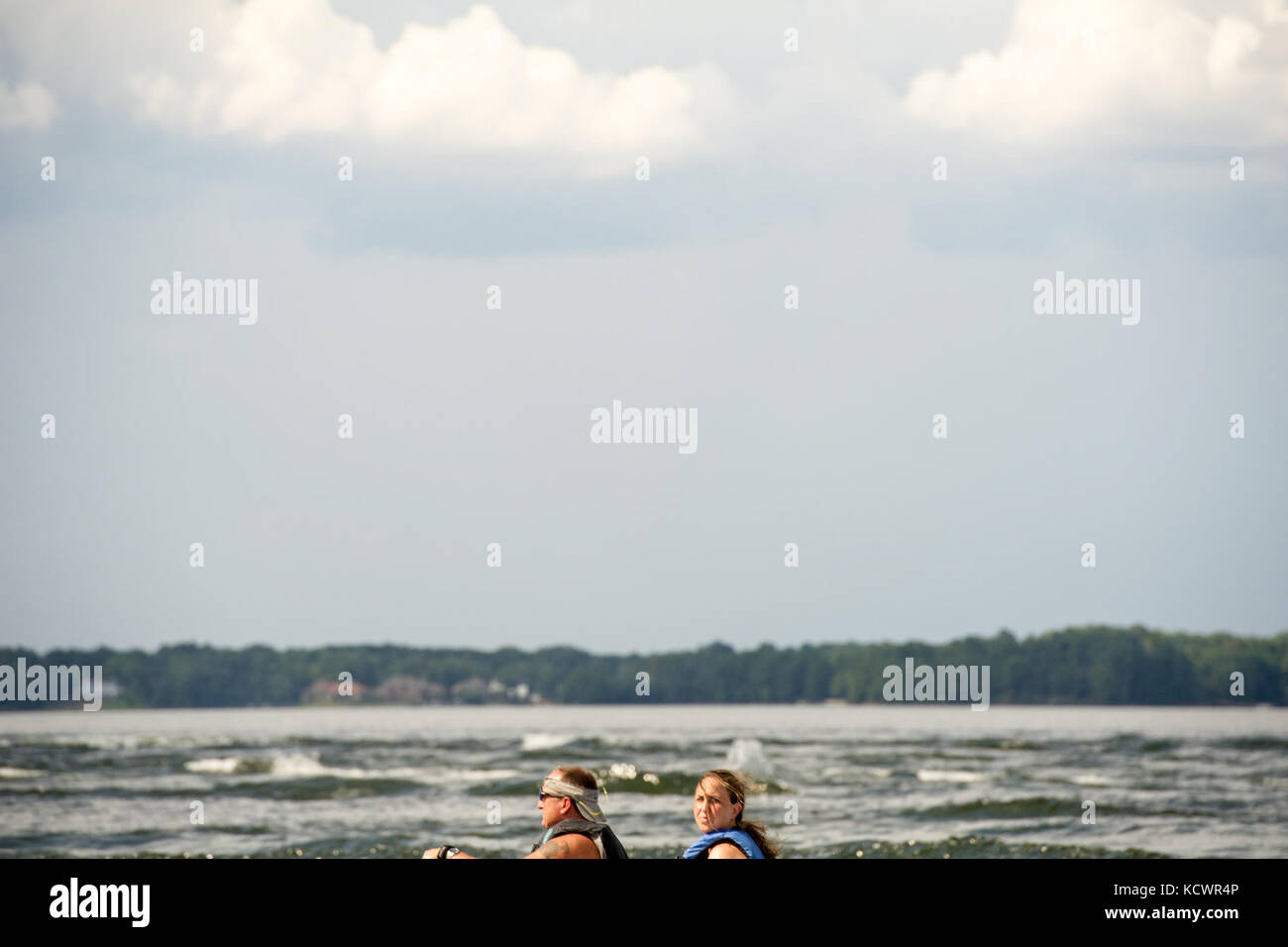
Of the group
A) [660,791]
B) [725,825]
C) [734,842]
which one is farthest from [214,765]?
[734,842]

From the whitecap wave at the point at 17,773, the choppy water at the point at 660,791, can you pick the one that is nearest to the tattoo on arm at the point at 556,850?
the choppy water at the point at 660,791

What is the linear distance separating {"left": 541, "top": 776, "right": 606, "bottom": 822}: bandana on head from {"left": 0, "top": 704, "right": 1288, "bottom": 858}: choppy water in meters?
15.0

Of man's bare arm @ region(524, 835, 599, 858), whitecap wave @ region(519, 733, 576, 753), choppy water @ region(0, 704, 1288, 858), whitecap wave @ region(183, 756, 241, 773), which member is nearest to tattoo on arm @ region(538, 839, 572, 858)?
man's bare arm @ region(524, 835, 599, 858)

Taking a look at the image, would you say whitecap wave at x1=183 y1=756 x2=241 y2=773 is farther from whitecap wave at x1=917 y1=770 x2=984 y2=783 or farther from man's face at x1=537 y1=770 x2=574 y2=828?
man's face at x1=537 y1=770 x2=574 y2=828

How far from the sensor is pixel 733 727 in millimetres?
61406

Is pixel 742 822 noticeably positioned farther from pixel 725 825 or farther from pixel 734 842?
pixel 734 842

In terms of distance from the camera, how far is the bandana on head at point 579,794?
23.2ft

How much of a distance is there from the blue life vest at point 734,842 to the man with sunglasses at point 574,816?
42 centimetres

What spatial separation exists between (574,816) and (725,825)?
72cm

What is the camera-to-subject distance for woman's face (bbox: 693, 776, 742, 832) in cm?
696
